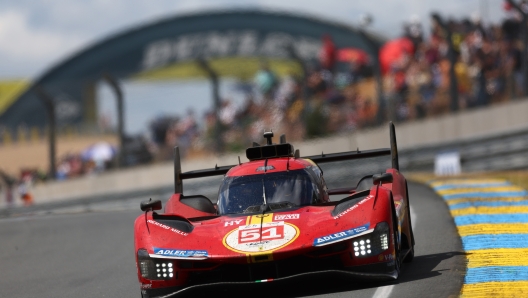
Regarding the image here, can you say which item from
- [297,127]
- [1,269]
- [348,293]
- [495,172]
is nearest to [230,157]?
[297,127]

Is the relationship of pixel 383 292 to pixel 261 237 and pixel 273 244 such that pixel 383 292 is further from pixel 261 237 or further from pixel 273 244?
pixel 261 237

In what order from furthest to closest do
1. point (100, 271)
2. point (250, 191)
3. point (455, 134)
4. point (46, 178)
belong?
point (46, 178)
point (455, 134)
point (100, 271)
point (250, 191)

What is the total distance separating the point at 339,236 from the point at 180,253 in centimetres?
123

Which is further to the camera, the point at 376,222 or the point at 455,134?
the point at 455,134

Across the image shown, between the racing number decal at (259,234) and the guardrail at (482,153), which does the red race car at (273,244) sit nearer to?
the racing number decal at (259,234)

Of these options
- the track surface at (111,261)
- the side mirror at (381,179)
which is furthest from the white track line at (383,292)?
the side mirror at (381,179)

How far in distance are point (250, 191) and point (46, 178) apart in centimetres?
2181

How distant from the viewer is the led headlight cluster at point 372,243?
7.74 meters

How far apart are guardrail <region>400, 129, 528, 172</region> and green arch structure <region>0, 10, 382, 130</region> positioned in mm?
21050

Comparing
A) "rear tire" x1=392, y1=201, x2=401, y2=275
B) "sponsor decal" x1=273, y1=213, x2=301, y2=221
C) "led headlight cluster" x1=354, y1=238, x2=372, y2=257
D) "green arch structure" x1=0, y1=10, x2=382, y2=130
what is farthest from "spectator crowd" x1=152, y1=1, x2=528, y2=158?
"green arch structure" x1=0, y1=10, x2=382, y2=130

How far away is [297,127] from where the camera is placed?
83.7 ft

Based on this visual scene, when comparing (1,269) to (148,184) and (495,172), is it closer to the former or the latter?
(495,172)

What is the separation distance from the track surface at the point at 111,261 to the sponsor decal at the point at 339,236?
1.25 ft

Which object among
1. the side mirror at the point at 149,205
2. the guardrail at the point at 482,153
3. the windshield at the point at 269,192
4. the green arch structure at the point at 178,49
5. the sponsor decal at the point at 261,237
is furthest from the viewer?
the green arch structure at the point at 178,49
